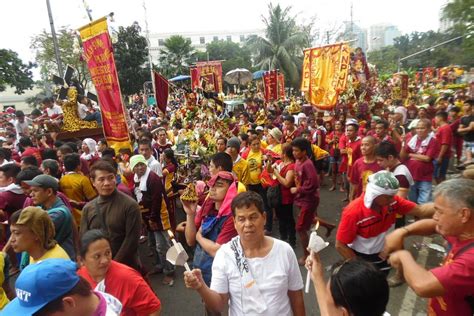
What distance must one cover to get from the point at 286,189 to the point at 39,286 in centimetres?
405

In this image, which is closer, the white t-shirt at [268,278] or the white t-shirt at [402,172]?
the white t-shirt at [268,278]

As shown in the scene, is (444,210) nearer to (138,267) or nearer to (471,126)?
(138,267)

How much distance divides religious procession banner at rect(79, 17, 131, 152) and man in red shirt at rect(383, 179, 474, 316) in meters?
4.73

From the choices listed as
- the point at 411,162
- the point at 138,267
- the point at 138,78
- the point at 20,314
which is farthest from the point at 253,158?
the point at 138,78

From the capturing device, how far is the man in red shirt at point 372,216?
278cm

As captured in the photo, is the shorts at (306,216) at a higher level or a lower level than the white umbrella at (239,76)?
lower

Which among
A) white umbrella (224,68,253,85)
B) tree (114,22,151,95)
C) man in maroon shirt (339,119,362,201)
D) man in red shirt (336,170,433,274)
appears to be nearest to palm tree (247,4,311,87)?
tree (114,22,151,95)

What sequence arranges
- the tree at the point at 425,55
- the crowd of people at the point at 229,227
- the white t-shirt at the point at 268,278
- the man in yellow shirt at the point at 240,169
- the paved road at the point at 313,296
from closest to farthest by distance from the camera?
the crowd of people at the point at 229,227 < the white t-shirt at the point at 268,278 < the paved road at the point at 313,296 < the man in yellow shirt at the point at 240,169 < the tree at the point at 425,55

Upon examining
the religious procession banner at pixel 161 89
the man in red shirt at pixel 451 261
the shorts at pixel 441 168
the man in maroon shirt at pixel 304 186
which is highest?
the religious procession banner at pixel 161 89

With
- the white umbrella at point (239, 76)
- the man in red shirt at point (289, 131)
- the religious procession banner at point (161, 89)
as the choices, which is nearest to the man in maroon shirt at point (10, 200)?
the religious procession banner at point (161, 89)

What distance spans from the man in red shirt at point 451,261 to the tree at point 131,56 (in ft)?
93.5

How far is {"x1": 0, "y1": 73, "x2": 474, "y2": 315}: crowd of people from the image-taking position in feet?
5.30

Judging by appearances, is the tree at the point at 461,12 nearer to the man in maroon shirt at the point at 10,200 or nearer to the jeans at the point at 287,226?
the jeans at the point at 287,226

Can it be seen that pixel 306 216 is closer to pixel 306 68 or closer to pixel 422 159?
pixel 422 159
